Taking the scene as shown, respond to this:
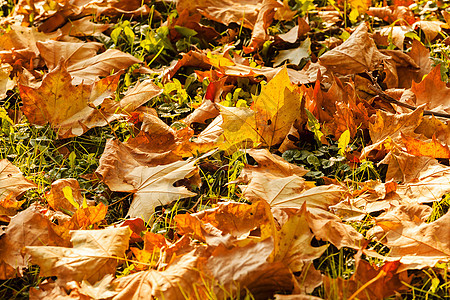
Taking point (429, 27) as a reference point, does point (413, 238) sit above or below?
below

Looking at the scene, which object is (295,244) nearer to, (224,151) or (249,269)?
(249,269)

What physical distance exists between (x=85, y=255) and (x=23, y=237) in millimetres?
255

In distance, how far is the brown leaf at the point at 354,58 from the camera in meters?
2.34

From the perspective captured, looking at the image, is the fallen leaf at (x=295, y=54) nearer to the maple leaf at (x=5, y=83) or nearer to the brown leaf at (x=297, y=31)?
the brown leaf at (x=297, y=31)

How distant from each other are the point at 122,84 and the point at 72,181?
741 millimetres

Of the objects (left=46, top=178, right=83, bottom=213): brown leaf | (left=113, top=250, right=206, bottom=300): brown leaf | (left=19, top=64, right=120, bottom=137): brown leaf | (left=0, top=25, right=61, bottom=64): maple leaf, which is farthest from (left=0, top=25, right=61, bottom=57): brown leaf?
(left=113, top=250, right=206, bottom=300): brown leaf

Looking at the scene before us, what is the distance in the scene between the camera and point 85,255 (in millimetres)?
1486

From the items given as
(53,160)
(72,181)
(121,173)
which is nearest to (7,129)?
(53,160)

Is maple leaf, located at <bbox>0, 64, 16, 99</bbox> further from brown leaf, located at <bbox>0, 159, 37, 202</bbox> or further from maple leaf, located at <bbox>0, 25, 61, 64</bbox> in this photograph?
brown leaf, located at <bbox>0, 159, 37, 202</bbox>

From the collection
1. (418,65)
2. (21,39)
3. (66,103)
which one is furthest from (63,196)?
(418,65)

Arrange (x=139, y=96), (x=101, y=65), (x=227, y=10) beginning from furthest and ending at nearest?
(x=227, y=10), (x=101, y=65), (x=139, y=96)

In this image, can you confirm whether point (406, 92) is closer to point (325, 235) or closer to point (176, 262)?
point (325, 235)

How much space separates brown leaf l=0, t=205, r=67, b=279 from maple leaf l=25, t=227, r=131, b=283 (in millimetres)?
102

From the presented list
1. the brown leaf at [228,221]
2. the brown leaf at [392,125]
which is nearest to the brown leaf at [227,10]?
the brown leaf at [392,125]
